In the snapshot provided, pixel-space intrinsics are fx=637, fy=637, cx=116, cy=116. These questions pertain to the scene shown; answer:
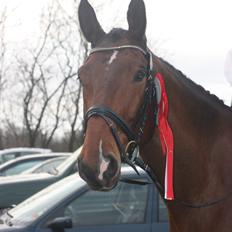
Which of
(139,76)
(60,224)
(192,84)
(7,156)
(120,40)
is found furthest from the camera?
(7,156)

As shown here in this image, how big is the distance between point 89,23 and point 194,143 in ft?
2.83

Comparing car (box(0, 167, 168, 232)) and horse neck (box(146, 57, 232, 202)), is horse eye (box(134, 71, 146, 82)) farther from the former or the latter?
car (box(0, 167, 168, 232))

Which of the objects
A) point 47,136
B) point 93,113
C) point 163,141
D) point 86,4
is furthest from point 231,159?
point 47,136

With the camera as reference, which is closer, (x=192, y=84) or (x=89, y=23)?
(x=89, y=23)

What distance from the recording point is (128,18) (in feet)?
10.8

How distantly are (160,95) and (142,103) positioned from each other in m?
0.16

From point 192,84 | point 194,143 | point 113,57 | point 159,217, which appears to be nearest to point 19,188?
point 159,217

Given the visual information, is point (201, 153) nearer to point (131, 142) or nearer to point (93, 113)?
point (131, 142)

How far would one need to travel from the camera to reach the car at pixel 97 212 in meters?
5.88

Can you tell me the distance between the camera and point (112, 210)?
6.06 m

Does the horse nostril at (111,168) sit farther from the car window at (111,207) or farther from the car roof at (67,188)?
the car window at (111,207)

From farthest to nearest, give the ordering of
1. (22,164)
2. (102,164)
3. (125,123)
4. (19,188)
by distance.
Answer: (22,164) → (19,188) → (125,123) → (102,164)

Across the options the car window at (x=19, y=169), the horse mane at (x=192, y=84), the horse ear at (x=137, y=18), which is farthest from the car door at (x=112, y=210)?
the car window at (x=19, y=169)

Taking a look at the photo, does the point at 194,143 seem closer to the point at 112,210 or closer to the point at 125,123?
the point at 125,123
